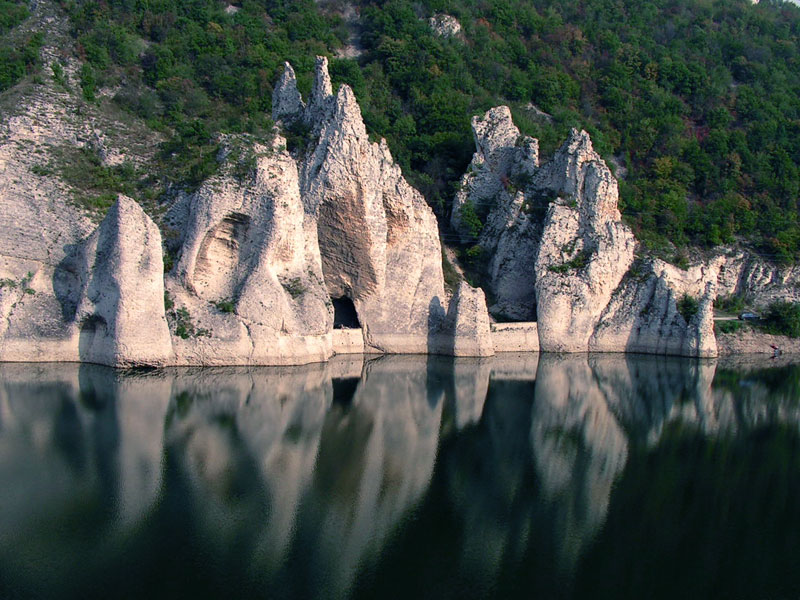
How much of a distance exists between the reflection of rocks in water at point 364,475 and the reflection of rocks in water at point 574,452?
348 cm

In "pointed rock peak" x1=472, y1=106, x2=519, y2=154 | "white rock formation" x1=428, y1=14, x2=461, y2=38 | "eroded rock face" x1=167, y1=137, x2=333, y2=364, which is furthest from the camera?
"white rock formation" x1=428, y1=14, x2=461, y2=38

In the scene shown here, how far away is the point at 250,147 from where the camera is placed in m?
33.2

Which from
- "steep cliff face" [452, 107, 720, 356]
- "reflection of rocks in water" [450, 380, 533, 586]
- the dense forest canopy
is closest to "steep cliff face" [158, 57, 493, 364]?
"steep cliff face" [452, 107, 720, 356]

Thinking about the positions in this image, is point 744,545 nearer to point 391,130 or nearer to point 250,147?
point 250,147

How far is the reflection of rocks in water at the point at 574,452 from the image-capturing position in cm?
1720

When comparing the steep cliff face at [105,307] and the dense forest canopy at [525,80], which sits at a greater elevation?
the dense forest canopy at [525,80]

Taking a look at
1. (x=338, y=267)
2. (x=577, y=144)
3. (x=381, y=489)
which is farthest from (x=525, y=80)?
(x=381, y=489)

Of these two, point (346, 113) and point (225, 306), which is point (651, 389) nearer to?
point (225, 306)

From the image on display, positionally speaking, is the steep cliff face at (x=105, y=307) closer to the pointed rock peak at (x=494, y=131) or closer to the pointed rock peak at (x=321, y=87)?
the pointed rock peak at (x=321, y=87)

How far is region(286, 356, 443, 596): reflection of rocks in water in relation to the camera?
14.9 metres

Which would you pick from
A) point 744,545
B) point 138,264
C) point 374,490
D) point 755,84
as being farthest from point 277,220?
point 755,84

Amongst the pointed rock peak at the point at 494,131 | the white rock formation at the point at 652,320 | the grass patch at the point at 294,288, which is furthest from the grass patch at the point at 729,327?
the grass patch at the point at 294,288

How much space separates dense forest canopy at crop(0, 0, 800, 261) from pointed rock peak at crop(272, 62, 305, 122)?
249 centimetres

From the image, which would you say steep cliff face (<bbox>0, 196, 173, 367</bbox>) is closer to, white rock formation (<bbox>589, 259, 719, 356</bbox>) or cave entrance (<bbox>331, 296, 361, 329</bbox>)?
cave entrance (<bbox>331, 296, 361, 329</bbox>)
